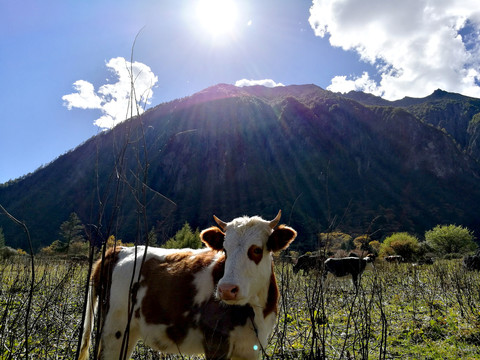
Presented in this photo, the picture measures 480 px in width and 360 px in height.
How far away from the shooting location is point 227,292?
108 inches

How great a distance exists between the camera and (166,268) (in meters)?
3.71

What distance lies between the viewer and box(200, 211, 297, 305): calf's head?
2822 mm

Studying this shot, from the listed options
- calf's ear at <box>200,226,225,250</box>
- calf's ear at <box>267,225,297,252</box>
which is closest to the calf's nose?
calf's ear at <box>267,225,297,252</box>

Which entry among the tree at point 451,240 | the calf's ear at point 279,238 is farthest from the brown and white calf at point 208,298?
the tree at point 451,240

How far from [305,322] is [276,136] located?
157 m

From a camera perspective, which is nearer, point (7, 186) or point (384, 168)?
point (384, 168)

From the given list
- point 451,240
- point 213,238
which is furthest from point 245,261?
point 451,240

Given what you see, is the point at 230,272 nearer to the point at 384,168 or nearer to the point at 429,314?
the point at 429,314

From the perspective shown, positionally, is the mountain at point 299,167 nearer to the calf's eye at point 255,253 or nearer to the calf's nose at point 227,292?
the calf's eye at point 255,253

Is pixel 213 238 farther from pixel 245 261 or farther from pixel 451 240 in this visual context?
pixel 451 240

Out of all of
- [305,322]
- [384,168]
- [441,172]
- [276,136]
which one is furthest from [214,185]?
[305,322]

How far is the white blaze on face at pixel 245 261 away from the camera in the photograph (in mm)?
2803

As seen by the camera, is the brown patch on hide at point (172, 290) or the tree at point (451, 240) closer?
the brown patch on hide at point (172, 290)

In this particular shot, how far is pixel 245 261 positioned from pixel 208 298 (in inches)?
24.8
